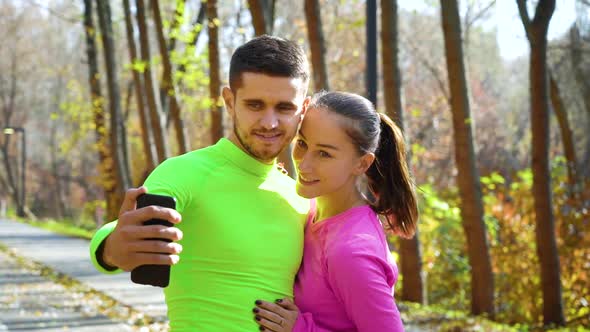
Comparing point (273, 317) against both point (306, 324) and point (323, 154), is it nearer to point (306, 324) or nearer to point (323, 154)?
point (306, 324)

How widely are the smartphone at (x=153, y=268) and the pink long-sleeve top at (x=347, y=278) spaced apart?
791mm

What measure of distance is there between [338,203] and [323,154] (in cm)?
24

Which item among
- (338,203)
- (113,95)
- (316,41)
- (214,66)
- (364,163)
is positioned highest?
(113,95)

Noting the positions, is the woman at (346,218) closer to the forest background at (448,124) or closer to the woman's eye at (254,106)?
the woman's eye at (254,106)

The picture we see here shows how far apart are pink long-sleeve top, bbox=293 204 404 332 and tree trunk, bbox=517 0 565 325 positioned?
7069mm

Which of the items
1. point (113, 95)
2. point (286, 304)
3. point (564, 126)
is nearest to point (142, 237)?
point (286, 304)

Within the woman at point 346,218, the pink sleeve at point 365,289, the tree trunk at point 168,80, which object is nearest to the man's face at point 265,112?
the woman at point 346,218

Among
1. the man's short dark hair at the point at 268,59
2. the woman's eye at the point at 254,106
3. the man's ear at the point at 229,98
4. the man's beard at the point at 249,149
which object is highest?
the man's short dark hair at the point at 268,59

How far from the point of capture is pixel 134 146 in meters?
44.5

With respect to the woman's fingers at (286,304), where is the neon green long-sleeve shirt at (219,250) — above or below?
above

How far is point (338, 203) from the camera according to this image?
321 cm

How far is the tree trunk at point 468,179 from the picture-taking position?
10547 mm

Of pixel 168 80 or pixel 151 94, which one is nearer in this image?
pixel 168 80

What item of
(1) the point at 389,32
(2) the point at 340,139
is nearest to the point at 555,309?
(1) the point at 389,32
